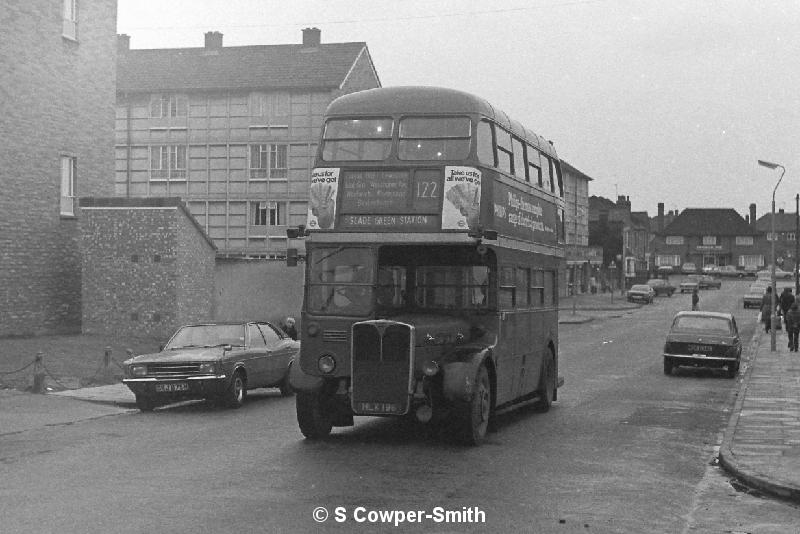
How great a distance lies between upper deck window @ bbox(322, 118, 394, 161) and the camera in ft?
46.4

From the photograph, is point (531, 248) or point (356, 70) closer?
point (531, 248)

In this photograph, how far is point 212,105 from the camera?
61.1 meters

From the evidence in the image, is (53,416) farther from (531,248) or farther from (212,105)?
(212,105)

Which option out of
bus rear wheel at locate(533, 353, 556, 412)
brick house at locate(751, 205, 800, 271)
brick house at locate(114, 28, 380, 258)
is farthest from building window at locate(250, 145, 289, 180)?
brick house at locate(751, 205, 800, 271)

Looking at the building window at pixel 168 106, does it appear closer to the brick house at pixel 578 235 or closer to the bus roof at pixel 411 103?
the brick house at pixel 578 235

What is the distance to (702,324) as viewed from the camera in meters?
29.2

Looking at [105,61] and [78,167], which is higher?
[105,61]

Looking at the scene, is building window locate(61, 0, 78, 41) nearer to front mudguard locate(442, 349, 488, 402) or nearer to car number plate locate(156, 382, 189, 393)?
car number plate locate(156, 382, 189, 393)

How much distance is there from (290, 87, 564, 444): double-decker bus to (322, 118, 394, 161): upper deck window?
0.02 meters

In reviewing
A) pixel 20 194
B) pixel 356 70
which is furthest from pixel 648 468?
pixel 356 70

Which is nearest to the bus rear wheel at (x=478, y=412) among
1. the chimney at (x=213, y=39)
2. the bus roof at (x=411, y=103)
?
the bus roof at (x=411, y=103)

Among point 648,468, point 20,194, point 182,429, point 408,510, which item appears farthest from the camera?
point 20,194

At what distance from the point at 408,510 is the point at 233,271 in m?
28.9

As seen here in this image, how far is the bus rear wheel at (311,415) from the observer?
13938 mm
